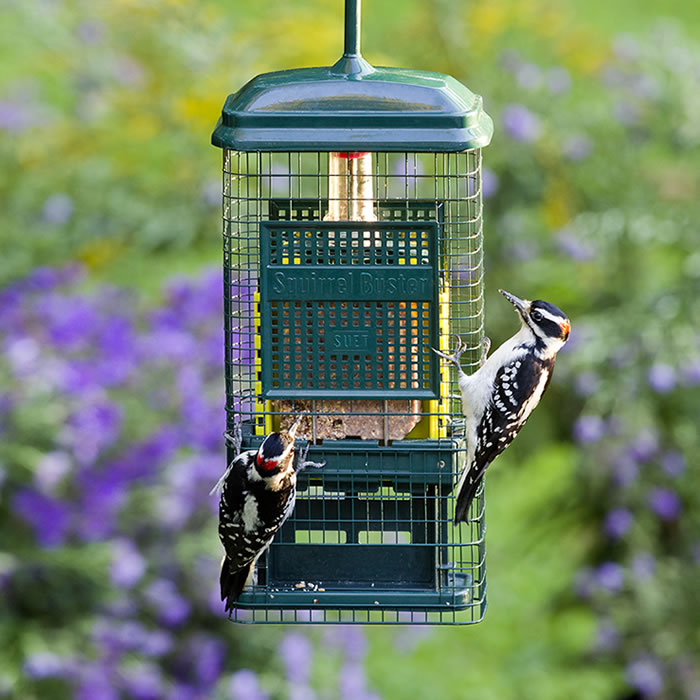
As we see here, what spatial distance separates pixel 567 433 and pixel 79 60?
374cm

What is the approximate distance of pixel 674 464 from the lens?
245 inches

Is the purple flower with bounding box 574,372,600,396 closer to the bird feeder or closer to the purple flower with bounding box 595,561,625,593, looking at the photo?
the purple flower with bounding box 595,561,625,593

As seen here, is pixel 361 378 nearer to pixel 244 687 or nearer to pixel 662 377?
pixel 244 687

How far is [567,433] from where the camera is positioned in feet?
23.7

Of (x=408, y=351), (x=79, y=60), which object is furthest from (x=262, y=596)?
(x=79, y=60)

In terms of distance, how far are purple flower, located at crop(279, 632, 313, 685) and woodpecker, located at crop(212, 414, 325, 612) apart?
151cm

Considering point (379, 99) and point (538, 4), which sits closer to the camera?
point (379, 99)

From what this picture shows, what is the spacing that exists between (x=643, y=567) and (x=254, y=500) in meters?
3.15

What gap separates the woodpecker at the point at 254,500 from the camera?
3289 mm

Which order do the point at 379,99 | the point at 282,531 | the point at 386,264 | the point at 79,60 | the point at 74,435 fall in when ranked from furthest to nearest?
the point at 79,60 → the point at 74,435 → the point at 282,531 → the point at 386,264 → the point at 379,99

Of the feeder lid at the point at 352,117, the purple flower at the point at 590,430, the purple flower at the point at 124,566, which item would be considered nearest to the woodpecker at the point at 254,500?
the feeder lid at the point at 352,117

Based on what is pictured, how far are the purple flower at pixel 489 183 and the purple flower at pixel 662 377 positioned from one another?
131cm

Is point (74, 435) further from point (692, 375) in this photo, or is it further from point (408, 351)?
point (692, 375)

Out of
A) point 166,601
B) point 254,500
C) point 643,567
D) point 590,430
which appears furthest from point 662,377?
point 254,500
